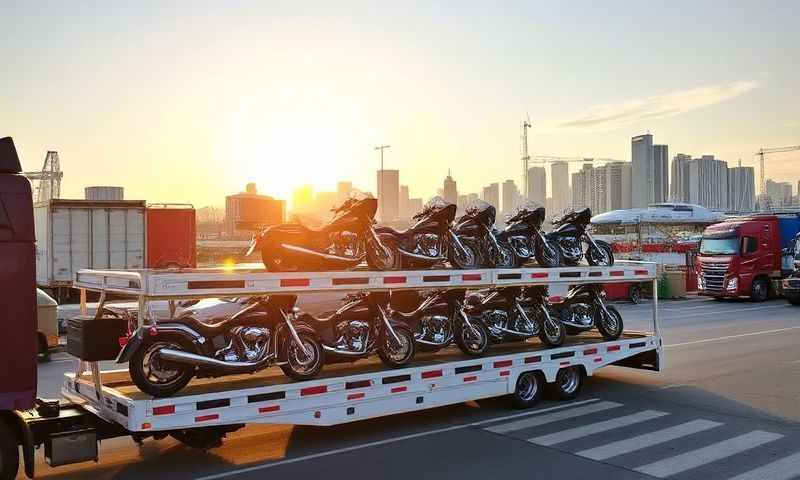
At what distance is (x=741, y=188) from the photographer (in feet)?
593

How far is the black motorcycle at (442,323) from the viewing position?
10.0 metres

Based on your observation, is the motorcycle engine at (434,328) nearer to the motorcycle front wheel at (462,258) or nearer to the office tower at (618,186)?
the motorcycle front wheel at (462,258)

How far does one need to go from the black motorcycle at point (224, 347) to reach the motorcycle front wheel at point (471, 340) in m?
2.50

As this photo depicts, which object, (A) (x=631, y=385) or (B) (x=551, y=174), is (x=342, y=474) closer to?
(A) (x=631, y=385)

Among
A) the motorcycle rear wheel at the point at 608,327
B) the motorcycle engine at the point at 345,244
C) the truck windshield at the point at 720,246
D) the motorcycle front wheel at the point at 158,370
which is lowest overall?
the motorcycle rear wheel at the point at 608,327

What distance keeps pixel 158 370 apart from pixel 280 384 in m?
1.33

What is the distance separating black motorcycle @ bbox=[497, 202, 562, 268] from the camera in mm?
11648

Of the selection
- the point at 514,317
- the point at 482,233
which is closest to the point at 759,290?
the point at 514,317

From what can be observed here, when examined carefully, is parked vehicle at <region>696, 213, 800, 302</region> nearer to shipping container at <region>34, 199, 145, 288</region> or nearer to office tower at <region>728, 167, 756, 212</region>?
shipping container at <region>34, 199, 145, 288</region>

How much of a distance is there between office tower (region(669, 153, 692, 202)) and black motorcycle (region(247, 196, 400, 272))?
170m

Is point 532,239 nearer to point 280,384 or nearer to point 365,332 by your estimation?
point 365,332

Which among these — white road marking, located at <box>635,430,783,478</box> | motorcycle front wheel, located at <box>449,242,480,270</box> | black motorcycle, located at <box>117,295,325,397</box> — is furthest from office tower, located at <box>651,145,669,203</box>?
black motorcycle, located at <box>117,295,325,397</box>

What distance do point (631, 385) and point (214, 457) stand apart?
23.6 feet

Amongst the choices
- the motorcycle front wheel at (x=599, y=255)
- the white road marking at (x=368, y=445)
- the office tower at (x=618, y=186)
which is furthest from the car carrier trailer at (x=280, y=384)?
the office tower at (x=618, y=186)
